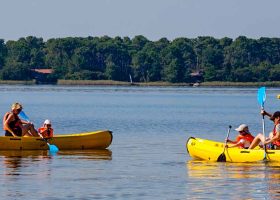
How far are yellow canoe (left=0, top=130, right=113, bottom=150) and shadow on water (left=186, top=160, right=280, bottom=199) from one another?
461cm

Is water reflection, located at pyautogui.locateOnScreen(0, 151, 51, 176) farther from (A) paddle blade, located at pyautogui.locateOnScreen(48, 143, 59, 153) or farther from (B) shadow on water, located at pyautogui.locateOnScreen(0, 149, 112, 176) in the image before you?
(A) paddle blade, located at pyautogui.locateOnScreen(48, 143, 59, 153)

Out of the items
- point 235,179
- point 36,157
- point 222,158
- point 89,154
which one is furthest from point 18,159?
point 235,179

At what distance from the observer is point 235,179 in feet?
86.4

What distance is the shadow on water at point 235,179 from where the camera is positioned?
78.6ft

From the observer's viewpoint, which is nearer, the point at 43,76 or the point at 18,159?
the point at 18,159

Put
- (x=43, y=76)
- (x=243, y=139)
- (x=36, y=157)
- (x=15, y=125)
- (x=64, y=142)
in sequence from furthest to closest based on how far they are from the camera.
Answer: (x=43, y=76), (x=64, y=142), (x=15, y=125), (x=36, y=157), (x=243, y=139)

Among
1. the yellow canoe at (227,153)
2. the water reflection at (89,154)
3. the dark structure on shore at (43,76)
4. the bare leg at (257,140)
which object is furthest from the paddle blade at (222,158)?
the dark structure on shore at (43,76)

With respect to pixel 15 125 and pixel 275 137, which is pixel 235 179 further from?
pixel 15 125

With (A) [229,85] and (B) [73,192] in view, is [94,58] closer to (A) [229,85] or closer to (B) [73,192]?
(A) [229,85]

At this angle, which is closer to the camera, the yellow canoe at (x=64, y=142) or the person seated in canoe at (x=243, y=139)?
the person seated in canoe at (x=243, y=139)

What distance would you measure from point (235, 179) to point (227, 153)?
406 cm

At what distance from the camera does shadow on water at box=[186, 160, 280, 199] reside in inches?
943

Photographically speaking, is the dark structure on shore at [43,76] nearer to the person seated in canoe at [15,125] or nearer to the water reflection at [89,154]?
the water reflection at [89,154]

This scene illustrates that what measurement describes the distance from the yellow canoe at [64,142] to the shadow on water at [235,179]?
4.61 metres
